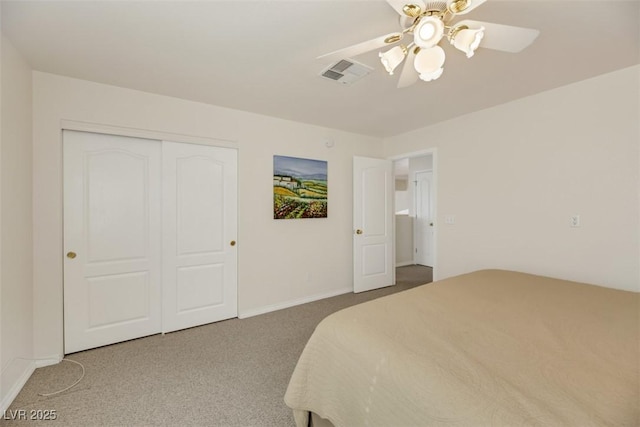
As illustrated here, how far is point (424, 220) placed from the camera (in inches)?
236

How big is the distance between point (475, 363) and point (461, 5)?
149cm

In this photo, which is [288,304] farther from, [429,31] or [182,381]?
[429,31]

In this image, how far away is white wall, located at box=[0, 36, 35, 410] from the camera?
5.69 ft

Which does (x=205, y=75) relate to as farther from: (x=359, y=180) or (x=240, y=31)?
(x=359, y=180)

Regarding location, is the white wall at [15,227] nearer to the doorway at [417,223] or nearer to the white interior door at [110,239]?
the white interior door at [110,239]

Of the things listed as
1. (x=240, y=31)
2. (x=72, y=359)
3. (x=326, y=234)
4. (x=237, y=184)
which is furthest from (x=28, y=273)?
(x=326, y=234)

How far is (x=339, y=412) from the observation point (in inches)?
47.3

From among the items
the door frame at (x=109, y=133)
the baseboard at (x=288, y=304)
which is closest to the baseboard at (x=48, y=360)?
the door frame at (x=109, y=133)

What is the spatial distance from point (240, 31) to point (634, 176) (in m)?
3.10

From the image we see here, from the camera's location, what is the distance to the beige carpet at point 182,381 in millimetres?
1644

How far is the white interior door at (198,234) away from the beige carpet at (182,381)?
10.4 inches

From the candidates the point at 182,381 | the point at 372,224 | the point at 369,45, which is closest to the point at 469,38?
the point at 369,45

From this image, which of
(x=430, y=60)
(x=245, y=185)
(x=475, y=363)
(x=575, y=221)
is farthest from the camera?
(x=245, y=185)

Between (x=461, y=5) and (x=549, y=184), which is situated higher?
(x=461, y=5)
